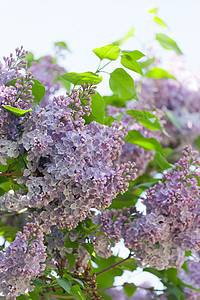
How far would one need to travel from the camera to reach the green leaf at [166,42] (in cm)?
83

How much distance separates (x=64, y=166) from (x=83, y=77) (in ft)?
0.53

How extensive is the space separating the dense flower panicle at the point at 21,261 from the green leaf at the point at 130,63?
307 millimetres

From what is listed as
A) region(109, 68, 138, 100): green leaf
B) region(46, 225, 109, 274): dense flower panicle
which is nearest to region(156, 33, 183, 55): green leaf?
region(109, 68, 138, 100): green leaf

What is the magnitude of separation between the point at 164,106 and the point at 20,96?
3.15ft

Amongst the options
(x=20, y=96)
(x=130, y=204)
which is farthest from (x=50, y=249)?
(x=20, y=96)

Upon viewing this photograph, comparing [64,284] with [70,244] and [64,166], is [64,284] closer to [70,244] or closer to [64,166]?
[70,244]

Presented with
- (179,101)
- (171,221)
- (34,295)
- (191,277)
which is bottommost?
(191,277)

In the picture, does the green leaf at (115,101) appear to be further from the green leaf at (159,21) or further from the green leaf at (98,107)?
the green leaf at (98,107)

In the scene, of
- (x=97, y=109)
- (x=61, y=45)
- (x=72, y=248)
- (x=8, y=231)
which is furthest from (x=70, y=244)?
(x=61, y=45)

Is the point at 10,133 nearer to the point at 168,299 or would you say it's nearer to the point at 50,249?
the point at 50,249

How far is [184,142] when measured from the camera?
1.55 meters

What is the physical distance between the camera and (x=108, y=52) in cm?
70

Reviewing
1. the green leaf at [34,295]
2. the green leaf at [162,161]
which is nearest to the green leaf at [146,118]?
the green leaf at [162,161]

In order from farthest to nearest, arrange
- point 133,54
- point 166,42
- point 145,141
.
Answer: point 145,141, point 166,42, point 133,54
